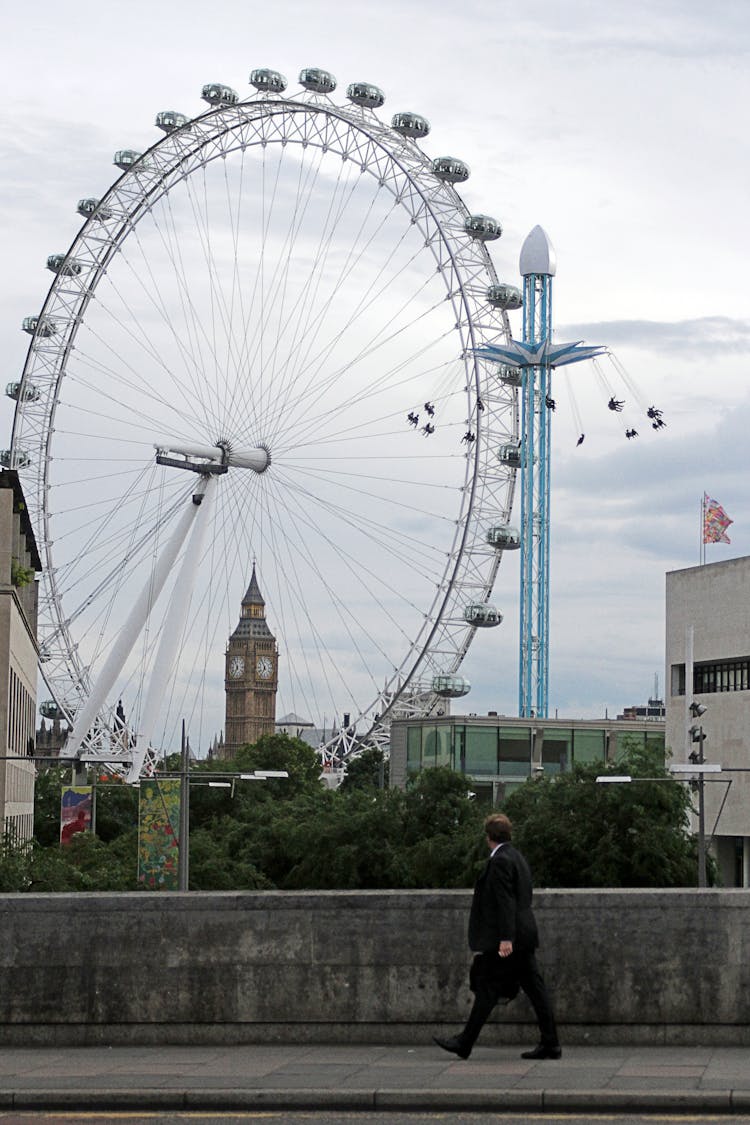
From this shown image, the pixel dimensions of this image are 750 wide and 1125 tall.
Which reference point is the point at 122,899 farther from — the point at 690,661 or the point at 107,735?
the point at 107,735

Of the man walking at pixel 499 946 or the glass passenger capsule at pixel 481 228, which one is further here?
the glass passenger capsule at pixel 481 228

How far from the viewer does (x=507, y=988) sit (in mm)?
14258

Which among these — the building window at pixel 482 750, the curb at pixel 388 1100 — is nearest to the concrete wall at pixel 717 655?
the building window at pixel 482 750

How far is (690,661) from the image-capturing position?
273ft

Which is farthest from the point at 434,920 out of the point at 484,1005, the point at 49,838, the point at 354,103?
the point at 49,838

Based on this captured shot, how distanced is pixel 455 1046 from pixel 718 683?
232ft

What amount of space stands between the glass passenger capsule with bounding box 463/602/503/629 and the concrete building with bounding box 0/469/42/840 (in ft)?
83.2

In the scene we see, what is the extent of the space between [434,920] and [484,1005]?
1.65 meters

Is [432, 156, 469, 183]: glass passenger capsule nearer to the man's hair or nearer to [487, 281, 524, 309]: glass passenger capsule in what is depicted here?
[487, 281, 524, 309]: glass passenger capsule

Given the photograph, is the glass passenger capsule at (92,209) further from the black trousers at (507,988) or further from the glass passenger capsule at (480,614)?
the black trousers at (507,988)

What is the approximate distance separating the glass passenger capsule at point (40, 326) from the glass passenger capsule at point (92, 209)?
6.45 metres

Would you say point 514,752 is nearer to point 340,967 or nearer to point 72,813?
point 72,813

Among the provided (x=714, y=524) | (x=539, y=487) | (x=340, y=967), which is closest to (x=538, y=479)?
(x=539, y=487)

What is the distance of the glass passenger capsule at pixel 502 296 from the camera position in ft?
296
